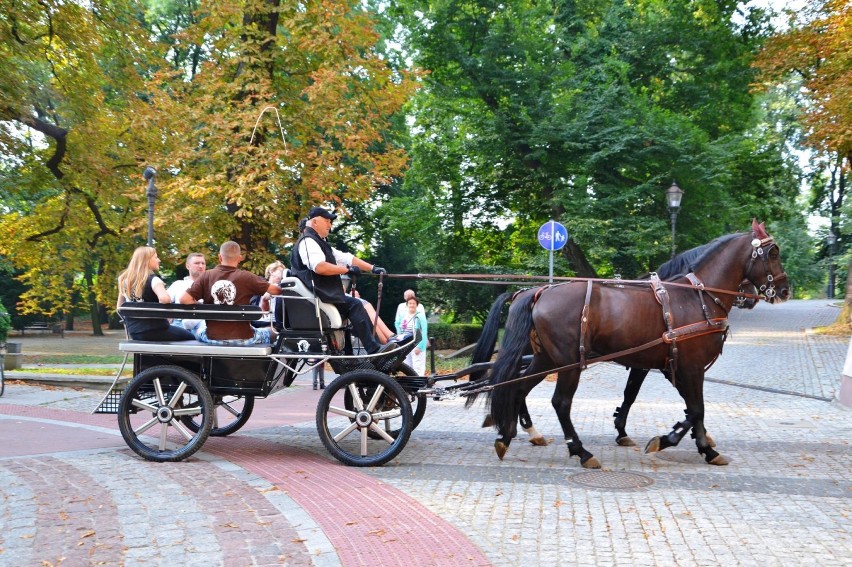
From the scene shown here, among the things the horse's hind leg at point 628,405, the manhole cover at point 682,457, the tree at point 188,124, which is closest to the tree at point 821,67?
the tree at point 188,124

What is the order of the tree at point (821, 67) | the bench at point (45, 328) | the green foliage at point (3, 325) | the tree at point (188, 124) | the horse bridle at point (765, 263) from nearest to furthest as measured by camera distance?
the horse bridle at point (765, 263), the green foliage at point (3, 325), the tree at point (188, 124), the tree at point (821, 67), the bench at point (45, 328)

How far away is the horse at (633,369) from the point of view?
305 inches

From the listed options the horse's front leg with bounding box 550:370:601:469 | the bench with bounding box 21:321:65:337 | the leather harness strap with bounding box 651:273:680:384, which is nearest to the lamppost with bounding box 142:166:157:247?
the horse's front leg with bounding box 550:370:601:469

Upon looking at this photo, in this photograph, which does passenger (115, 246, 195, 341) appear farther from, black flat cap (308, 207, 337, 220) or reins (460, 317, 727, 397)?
reins (460, 317, 727, 397)

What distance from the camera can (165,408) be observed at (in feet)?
23.9

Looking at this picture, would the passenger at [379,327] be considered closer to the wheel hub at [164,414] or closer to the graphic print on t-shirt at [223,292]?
the graphic print on t-shirt at [223,292]

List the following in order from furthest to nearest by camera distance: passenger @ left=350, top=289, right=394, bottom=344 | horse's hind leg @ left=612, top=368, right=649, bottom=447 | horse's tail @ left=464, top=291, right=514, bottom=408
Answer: horse's hind leg @ left=612, top=368, right=649, bottom=447 < horse's tail @ left=464, top=291, right=514, bottom=408 < passenger @ left=350, top=289, right=394, bottom=344

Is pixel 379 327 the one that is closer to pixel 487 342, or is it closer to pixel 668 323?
pixel 487 342

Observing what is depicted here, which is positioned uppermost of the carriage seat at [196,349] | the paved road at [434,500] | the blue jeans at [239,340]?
the blue jeans at [239,340]

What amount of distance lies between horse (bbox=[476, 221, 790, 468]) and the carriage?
1 cm

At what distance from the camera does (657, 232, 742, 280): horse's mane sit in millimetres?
7715

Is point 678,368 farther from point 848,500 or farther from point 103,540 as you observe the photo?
point 103,540

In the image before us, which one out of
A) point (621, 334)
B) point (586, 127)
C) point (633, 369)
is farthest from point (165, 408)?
point (586, 127)

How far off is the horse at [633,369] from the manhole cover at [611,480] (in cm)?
111
